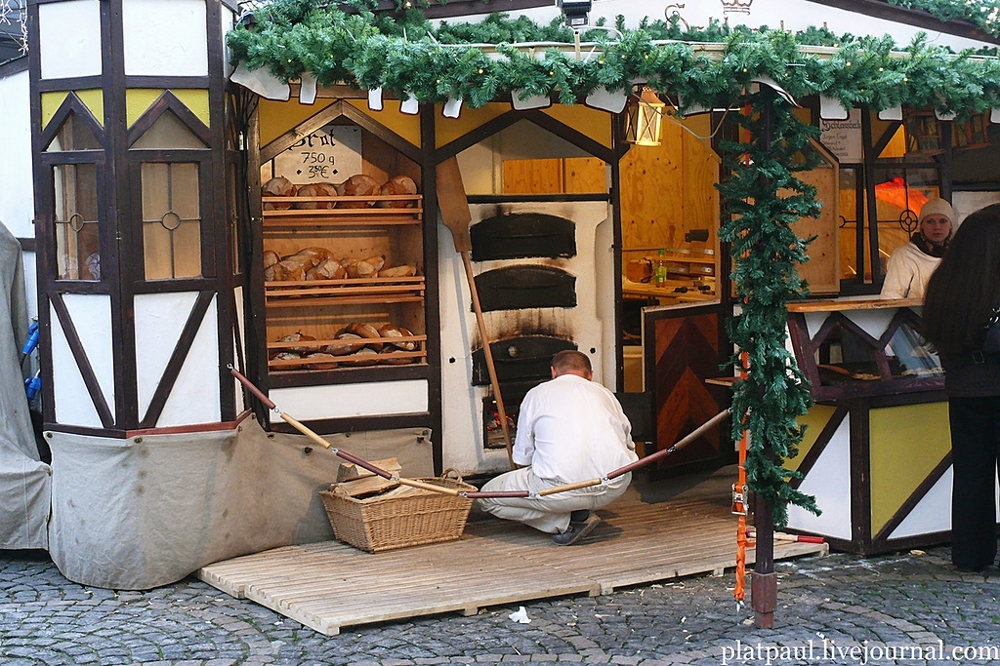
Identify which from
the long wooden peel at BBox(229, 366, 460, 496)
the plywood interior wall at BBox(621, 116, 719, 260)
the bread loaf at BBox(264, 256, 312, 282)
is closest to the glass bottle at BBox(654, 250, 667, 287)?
the plywood interior wall at BBox(621, 116, 719, 260)

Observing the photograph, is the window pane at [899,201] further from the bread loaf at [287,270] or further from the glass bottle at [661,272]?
the bread loaf at [287,270]

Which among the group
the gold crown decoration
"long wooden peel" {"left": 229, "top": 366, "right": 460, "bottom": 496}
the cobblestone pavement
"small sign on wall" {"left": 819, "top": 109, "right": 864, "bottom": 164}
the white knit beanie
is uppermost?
the gold crown decoration

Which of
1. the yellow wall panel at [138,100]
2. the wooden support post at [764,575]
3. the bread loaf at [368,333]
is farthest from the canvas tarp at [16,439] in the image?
the wooden support post at [764,575]

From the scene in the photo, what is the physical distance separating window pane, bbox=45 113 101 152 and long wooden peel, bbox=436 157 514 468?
237cm

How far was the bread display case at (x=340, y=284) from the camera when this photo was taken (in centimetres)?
853

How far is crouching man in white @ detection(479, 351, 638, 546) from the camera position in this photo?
313 inches

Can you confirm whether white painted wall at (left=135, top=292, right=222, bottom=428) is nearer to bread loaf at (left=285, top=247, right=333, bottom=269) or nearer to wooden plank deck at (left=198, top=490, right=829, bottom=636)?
wooden plank deck at (left=198, top=490, right=829, bottom=636)

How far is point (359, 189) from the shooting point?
8703 millimetres

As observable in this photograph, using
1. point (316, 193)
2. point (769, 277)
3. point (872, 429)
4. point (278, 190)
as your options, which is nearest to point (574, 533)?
point (872, 429)

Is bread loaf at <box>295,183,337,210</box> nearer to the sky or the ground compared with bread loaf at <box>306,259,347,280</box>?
nearer to the sky

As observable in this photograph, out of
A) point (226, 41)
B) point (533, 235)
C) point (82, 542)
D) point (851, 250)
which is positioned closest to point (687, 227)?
point (851, 250)

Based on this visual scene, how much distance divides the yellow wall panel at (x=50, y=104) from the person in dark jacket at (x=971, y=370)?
5197 mm

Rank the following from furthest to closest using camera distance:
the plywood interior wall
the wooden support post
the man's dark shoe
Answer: the plywood interior wall < the man's dark shoe < the wooden support post

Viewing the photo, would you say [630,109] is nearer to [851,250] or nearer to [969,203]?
[851,250]
